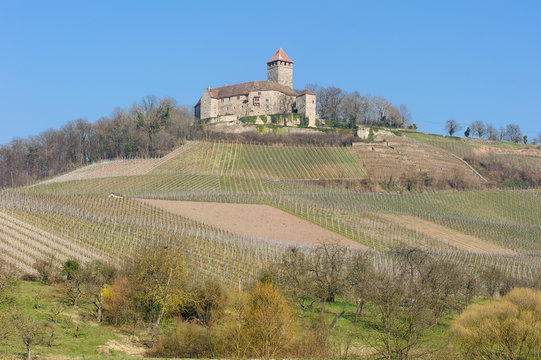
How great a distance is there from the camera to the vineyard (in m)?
46.9

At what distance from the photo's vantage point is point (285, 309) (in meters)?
30.8

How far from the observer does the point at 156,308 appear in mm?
34656

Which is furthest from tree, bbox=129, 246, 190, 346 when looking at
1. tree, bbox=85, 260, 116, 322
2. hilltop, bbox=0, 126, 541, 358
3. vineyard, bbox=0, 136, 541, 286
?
vineyard, bbox=0, 136, 541, 286

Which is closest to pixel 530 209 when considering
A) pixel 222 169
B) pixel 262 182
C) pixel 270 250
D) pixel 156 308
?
pixel 262 182

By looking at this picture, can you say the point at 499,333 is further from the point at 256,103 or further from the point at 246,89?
the point at 246,89

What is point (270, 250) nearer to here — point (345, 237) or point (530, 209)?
point (345, 237)

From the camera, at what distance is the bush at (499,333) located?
30938mm

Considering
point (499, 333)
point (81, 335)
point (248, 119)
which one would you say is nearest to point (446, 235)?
point (499, 333)

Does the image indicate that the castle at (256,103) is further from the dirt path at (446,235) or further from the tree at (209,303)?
the tree at (209,303)

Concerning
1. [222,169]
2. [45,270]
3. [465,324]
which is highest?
[222,169]

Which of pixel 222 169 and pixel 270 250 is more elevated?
pixel 222 169

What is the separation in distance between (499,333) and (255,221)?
36496 mm

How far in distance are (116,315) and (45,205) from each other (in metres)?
31.4

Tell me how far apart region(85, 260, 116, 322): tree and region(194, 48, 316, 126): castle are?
10407 centimetres
